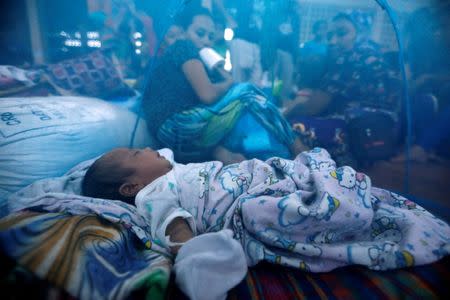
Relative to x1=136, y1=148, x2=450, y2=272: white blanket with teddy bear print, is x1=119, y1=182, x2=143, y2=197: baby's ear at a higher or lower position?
lower

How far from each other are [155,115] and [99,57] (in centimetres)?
45

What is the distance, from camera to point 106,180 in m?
0.80

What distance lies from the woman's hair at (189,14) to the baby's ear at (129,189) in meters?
0.78

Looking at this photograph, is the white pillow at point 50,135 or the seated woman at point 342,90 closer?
the white pillow at point 50,135

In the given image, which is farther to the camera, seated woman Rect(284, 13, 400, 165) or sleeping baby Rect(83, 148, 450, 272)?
seated woman Rect(284, 13, 400, 165)

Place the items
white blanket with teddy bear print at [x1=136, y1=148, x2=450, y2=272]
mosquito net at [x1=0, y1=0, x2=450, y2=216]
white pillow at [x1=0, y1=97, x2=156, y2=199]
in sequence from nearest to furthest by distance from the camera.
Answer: white blanket with teddy bear print at [x1=136, y1=148, x2=450, y2=272], white pillow at [x1=0, y1=97, x2=156, y2=199], mosquito net at [x1=0, y1=0, x2=450, y2=216]

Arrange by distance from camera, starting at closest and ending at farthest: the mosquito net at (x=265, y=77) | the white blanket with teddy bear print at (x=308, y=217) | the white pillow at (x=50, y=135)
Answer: the white blanket with teddy bear print at (x=308, y=217), the white pillow at (x=50, y=135), the mosquito net at (x=265, y=77)

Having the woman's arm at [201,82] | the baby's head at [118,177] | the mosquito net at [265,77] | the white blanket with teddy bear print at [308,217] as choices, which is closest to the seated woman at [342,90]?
the mosquito net at [265,77]

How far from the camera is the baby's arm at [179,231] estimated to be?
0.67 meters

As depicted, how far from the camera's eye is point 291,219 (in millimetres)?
629

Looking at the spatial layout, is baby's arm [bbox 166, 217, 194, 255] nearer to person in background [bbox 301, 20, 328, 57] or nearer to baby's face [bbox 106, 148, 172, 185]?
baby's face [bbox 106, 148, 172, 185]

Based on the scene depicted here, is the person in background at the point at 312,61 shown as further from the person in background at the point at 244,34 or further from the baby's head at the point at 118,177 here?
the baby's head at the point at 118,177

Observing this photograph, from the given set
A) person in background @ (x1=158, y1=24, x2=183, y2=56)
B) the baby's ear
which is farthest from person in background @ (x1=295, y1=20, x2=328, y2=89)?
the baby's ear

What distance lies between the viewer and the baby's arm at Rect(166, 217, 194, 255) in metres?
0.67
